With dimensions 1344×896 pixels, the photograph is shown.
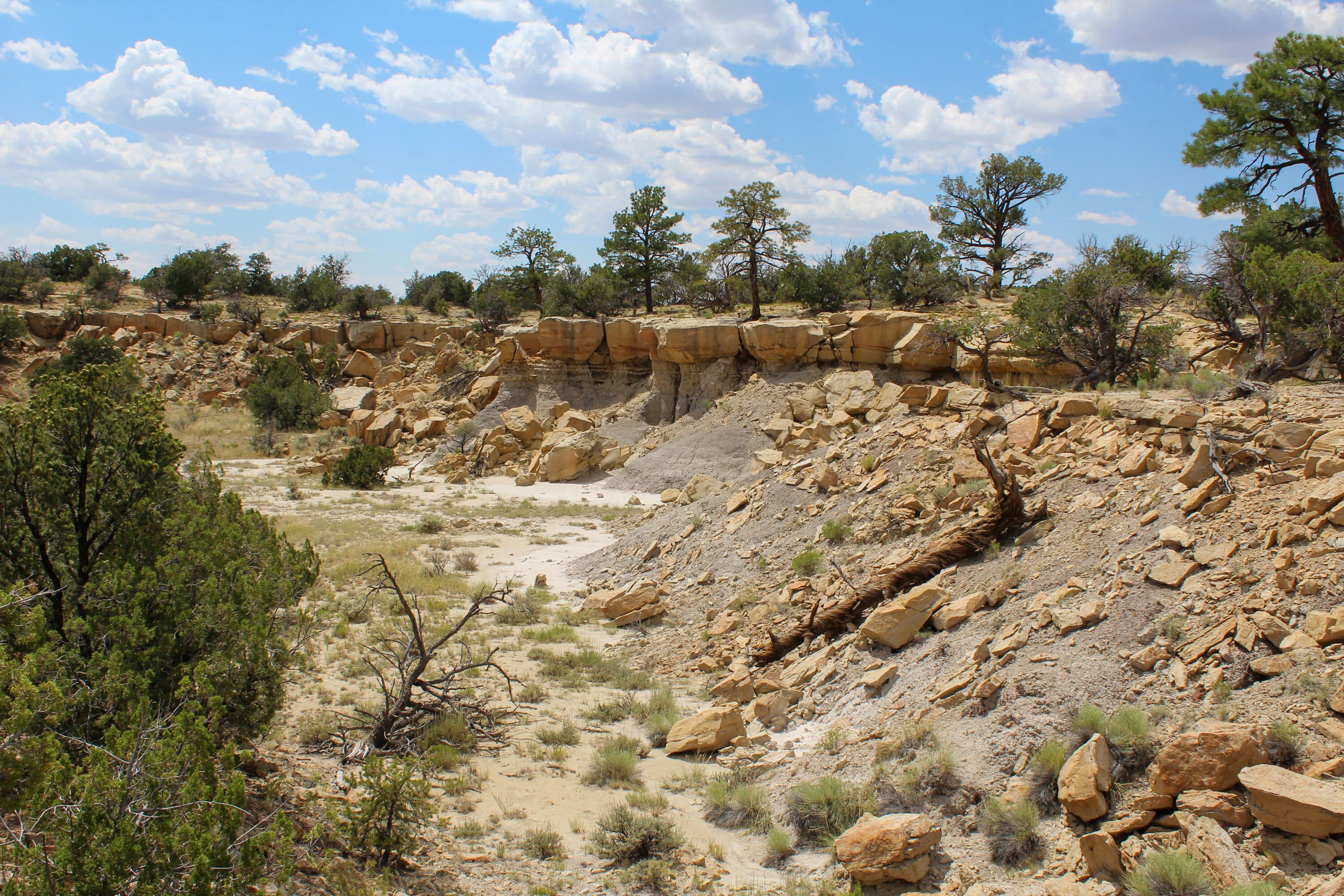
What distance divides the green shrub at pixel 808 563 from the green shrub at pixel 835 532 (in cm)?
42

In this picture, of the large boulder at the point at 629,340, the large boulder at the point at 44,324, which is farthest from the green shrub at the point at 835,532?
the large boulder at the point at 44,324


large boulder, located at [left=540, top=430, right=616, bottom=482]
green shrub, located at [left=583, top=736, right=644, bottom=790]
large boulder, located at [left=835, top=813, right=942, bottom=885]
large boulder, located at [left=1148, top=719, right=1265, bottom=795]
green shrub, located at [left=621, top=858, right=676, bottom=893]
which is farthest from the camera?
large boulder, located at [left=540, top=430, right=616, bottom=482]

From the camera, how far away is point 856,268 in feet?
97.8

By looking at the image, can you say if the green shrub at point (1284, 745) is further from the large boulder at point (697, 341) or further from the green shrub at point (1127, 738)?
the large boulder at point (697, 341)

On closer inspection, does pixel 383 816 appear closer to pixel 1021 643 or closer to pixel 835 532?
pixel 1021 643

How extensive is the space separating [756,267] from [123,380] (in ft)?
75.1

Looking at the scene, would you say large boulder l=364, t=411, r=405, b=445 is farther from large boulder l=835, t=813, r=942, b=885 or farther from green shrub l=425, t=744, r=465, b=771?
large boulder l=835, t=813, r=942, b=885

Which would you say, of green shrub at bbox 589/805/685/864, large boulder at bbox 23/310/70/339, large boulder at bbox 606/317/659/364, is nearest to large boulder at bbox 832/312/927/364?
large boulder at bbox 606/317/659/364

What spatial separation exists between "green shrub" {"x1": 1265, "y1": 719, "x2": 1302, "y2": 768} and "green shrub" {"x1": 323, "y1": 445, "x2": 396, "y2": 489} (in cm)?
2242

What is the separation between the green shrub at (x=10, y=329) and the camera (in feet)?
121

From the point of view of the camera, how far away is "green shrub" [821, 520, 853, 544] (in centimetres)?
1030

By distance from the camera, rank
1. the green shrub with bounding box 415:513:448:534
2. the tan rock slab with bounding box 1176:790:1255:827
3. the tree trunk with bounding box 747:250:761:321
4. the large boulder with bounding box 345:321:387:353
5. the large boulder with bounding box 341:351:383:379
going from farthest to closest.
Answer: the large boulder with bounding box 345:321:387:353 < the large boulder with bounding box 341:351:383:379 < the tree trunk with bounding box 747:250:761:321 < the green shrub with bounding box 415:513:448:534 < the tan rock slab with bounding box 1176:790:1255:827

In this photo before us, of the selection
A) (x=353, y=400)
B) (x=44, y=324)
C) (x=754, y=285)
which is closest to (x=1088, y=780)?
(x=754, y=285)

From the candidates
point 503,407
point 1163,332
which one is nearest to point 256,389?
point 503,407
